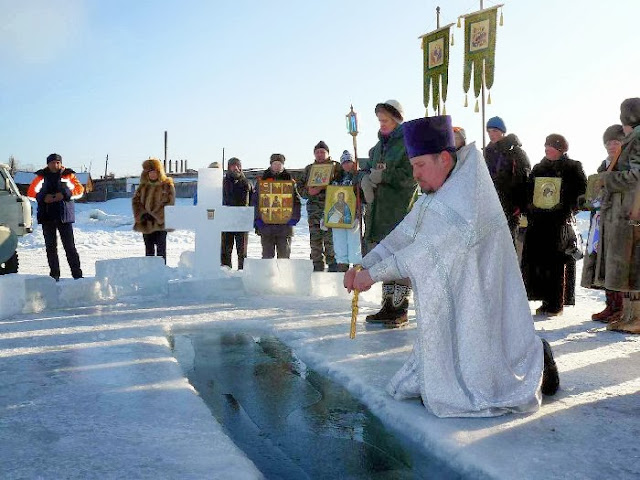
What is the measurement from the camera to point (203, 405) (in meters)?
→ 2.88

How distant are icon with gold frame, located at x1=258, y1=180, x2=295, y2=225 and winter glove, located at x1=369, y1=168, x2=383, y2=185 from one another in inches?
114

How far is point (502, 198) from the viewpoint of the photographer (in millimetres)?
6168

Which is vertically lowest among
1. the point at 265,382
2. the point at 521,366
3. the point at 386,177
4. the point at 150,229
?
the point at 265,382

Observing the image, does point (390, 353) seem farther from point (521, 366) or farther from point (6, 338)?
point (6, 338)

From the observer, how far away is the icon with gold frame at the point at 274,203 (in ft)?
26.3

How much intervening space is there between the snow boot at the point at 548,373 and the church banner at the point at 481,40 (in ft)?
24.8

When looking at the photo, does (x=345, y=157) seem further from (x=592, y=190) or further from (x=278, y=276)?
(x=592, y=190)

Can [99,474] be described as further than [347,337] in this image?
No

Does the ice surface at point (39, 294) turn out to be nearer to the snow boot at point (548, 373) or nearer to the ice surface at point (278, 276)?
the ice surface at point (278, 276)

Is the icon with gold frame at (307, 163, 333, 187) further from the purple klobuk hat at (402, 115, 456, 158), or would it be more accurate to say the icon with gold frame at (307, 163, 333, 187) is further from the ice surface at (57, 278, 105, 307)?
the purple klobuk hat at (402, 115, 456, 158)

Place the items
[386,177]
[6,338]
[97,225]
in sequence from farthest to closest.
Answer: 1. [97,225]
2. [386,177]
3. [6,338]

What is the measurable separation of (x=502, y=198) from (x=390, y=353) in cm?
282

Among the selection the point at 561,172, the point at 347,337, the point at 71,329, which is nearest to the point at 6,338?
the point at 71,329

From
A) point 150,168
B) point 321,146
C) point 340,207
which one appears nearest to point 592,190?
point 340,207
